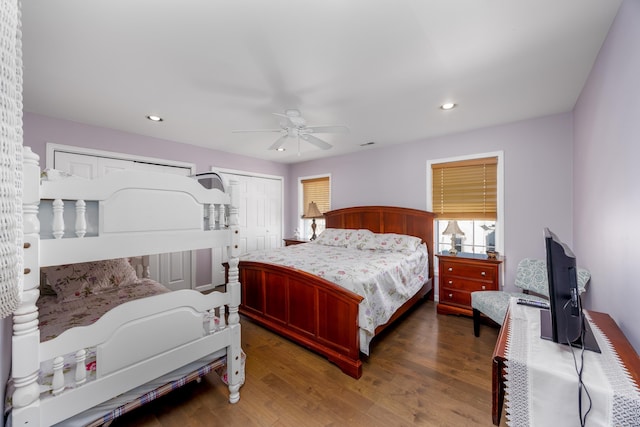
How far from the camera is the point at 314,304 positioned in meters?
2.39

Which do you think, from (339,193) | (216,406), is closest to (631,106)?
(216,406)

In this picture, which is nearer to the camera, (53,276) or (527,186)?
(53,276)

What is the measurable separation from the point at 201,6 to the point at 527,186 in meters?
3.55

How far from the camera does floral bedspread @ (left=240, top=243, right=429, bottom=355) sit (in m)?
2.18

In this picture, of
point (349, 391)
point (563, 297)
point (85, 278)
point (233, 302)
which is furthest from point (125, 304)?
point (563, 297)

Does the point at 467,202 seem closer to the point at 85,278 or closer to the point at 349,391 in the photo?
the point at 349,391

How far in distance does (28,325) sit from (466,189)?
4.04m

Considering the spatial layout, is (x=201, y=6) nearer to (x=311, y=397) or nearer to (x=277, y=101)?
(x=277, y=101)

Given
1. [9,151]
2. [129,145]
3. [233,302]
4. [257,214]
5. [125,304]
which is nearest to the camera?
[9,151]

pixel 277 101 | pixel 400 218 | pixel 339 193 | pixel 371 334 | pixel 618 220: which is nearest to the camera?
pixel 618 220

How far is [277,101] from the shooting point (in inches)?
Result: 100

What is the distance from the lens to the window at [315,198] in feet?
16.7

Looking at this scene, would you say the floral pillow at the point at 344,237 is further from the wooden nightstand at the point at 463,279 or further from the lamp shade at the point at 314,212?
the wooden nightstand at the point at 463,279

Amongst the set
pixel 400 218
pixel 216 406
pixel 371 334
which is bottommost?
pixel 216 406
